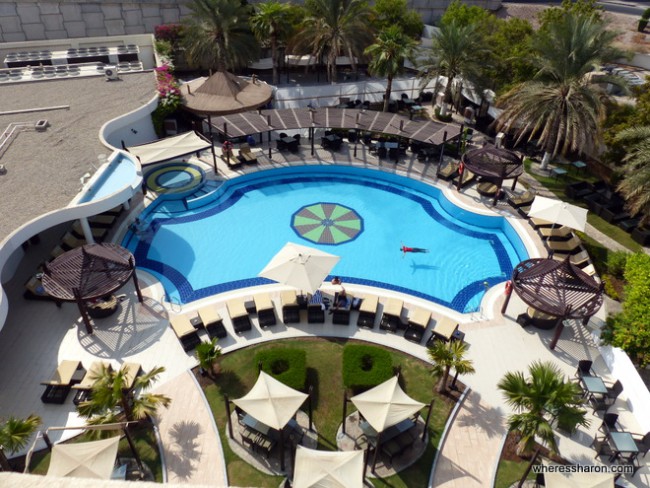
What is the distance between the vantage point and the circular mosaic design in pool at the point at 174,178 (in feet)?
93.6

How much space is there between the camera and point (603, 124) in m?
27.9

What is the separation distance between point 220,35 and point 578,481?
3775 cm

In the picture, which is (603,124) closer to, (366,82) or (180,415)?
(366,82)

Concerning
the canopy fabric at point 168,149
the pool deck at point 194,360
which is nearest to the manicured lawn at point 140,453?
the pool deck at point 194,360

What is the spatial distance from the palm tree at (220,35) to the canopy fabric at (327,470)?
3300 cm

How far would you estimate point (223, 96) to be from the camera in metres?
33.6

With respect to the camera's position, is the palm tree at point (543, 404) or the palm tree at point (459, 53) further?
the palm tree at point (459, 53)

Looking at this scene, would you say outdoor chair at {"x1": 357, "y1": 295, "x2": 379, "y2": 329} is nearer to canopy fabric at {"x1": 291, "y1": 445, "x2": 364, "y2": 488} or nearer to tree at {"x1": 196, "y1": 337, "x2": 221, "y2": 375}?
tree at {"x1": 196, "y1": 337, "x2": 221, "y2": 375}

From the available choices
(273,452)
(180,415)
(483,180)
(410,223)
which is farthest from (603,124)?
(180,415)

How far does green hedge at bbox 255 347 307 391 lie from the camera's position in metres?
16.5

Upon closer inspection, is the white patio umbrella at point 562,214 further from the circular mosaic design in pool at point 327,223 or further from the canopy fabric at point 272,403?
the canopy fabric at point 272,403

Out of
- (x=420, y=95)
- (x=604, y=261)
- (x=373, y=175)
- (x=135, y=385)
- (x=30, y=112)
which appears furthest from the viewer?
(x=420, y=95)

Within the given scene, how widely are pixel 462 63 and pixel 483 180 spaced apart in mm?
10063

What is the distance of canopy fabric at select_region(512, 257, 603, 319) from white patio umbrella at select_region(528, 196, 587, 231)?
11.2 feet
